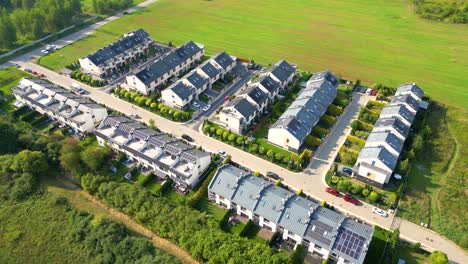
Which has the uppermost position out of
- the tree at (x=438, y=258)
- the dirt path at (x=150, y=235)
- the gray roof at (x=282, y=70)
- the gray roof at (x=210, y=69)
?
the gray roof at (x=282, y=70)

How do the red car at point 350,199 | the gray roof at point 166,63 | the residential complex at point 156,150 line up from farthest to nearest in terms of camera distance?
1. the gray roof at point 166,63
2. the residential complex at point 156,150
3. the red car at point 350,199

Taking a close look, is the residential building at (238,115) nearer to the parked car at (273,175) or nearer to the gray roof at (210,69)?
the parked car at (273,175)

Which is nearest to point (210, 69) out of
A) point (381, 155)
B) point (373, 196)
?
point (381, 155)

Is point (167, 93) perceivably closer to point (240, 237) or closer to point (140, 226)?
point (140, 226)

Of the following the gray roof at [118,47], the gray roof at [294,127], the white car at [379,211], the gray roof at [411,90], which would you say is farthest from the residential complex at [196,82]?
the white car at [379,211]

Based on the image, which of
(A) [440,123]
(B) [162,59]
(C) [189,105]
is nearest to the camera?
(A) [440,123]

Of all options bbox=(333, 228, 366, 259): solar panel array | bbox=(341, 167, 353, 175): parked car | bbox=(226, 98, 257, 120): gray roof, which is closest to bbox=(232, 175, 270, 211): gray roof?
bbox=(333, 228, 366, 259): solar panel array

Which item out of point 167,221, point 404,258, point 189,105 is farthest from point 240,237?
point 189,105
